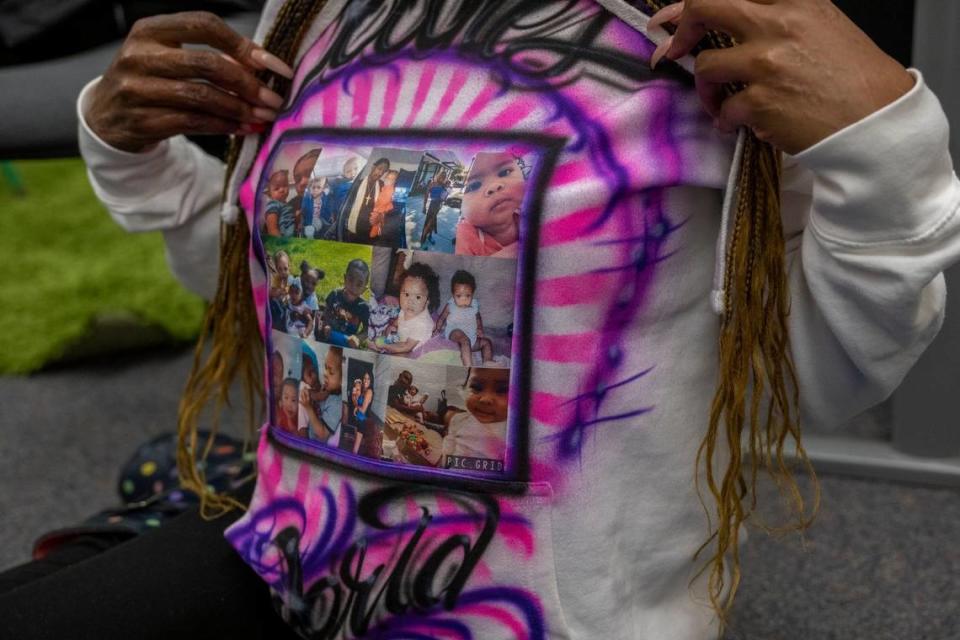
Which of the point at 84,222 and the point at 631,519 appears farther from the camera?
the point at 84,222

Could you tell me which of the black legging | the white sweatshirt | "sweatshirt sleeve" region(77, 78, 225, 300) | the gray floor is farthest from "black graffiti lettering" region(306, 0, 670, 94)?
the gray floor

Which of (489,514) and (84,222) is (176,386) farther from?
(489,514)

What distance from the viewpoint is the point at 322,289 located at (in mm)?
609

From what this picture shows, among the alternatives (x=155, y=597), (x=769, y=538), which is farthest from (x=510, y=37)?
(x=769, y=538)

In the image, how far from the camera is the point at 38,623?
694mm

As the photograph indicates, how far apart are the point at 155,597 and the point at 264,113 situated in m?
0.33

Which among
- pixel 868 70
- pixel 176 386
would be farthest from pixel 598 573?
pixel 176 386

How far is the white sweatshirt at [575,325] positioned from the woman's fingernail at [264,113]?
6 cm

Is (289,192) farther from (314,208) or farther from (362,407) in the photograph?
(362,407)

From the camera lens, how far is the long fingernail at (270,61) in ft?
2.19

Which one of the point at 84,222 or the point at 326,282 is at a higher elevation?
the point at 326,282

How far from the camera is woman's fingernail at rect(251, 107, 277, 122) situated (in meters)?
0.69

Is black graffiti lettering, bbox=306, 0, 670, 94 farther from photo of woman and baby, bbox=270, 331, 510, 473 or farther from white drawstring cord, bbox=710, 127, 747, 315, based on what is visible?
Answer: photo of woman and baby, bbox=270, 331, 510, 473

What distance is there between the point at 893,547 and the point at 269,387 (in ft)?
2.09
